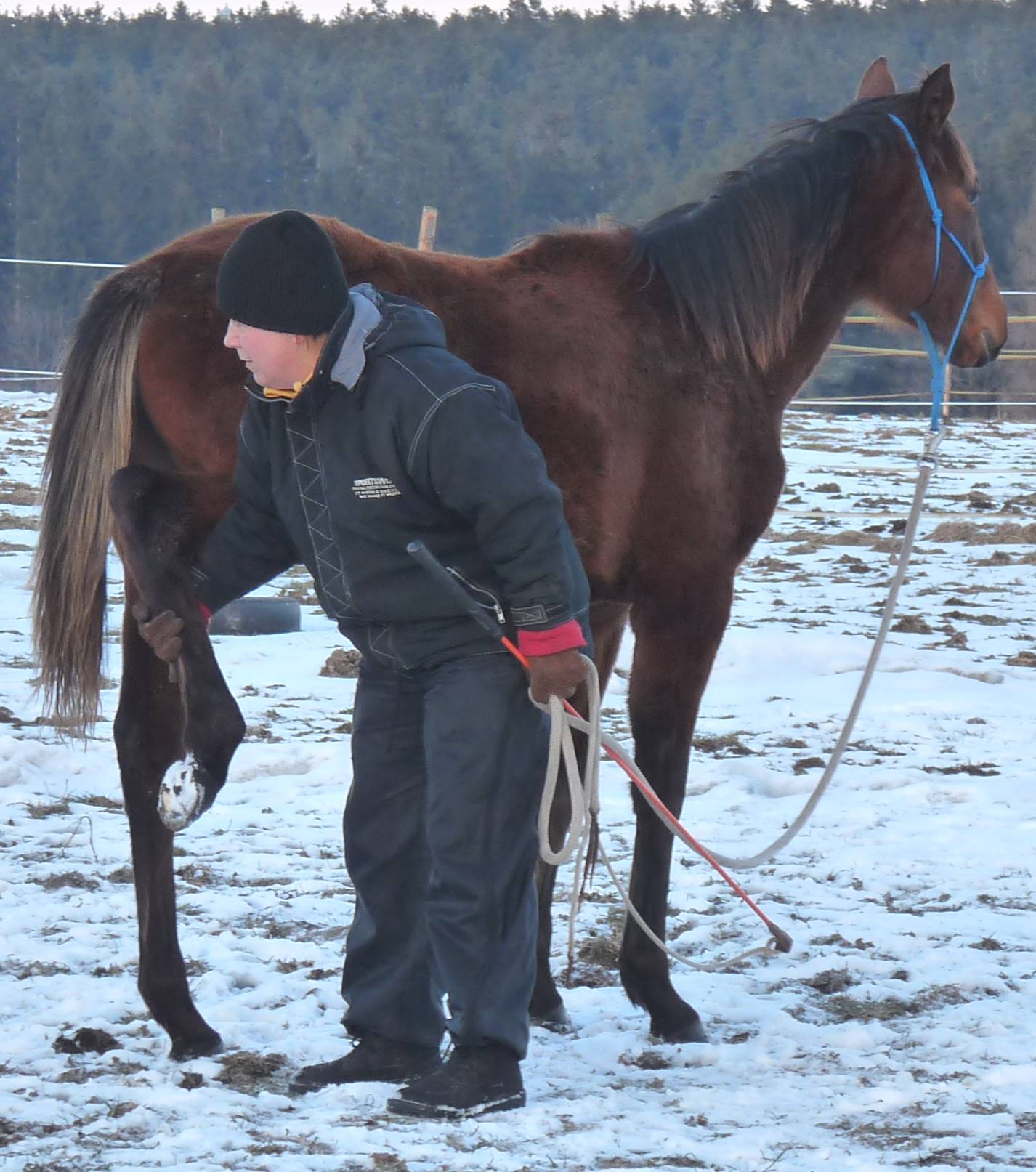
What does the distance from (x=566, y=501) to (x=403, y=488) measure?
679mm

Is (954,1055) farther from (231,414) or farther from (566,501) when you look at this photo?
(231,414)

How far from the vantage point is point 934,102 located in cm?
346

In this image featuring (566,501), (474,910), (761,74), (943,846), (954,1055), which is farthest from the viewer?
(761,74)

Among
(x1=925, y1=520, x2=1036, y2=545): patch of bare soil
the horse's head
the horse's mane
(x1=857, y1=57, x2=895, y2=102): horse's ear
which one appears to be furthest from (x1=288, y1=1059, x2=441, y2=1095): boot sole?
(x1=925, y1=520, x2=1036, y2=545): patch of bare soil

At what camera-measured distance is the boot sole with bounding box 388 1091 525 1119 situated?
2334mm

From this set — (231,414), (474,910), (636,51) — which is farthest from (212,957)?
(636,51)

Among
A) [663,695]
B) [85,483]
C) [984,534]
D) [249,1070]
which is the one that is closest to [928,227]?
[663,695]

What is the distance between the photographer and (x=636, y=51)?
210 feet

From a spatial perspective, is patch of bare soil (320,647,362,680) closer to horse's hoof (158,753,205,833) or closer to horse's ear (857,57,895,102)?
horse's ear (857,57,895,102)

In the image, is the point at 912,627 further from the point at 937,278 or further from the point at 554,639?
the point at 554,639

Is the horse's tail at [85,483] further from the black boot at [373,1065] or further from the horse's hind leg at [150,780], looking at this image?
the black boot at [373,1065]

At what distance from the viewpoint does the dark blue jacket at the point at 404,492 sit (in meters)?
2.27

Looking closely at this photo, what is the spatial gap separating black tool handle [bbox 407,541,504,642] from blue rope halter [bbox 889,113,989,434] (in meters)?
1.51

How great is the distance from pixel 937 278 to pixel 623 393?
1.00 metres
